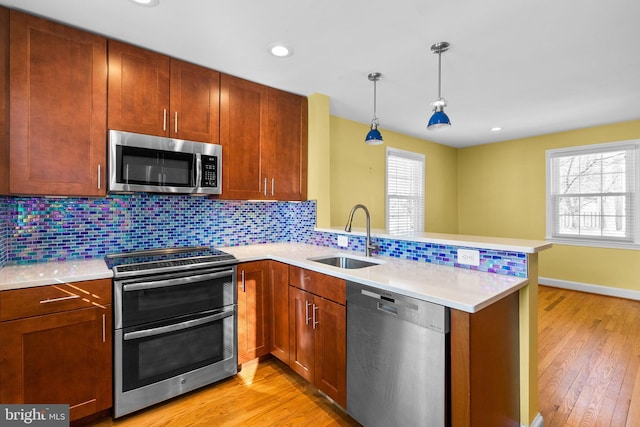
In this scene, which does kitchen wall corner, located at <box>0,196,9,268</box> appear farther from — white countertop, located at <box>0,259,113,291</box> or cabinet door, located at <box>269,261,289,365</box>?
cabinet door, located at <box>269,261,289,365</box>

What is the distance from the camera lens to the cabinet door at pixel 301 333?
211 cm

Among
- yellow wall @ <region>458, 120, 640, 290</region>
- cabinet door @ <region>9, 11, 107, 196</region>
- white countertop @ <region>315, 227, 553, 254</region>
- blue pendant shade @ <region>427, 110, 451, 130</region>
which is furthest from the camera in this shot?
yellow wall @ <region>458, 120, 640, 290</region>

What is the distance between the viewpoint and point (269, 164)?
2.86 m

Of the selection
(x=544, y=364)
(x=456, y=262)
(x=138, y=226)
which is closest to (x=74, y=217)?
(x=138, y=226)

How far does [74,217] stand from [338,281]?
194cm

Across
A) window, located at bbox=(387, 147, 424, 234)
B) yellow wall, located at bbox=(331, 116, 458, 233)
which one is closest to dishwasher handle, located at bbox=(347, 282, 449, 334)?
yellow wall, located at bbox=(331, 116, 458, 233)

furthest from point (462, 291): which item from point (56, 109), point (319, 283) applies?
point (56, 109)

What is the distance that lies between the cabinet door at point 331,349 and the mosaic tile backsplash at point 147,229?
27.4 inches

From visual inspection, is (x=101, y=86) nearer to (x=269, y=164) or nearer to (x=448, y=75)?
(x=269, y=164)

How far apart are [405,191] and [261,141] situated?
9.67ft

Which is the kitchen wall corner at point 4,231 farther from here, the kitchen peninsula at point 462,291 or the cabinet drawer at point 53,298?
the cabinet drawer at point 53,298

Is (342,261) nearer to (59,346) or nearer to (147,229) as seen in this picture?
(147,229)

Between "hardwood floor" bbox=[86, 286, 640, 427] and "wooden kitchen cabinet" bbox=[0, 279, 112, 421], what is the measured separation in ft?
0.96

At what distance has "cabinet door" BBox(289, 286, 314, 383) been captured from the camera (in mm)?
2107
